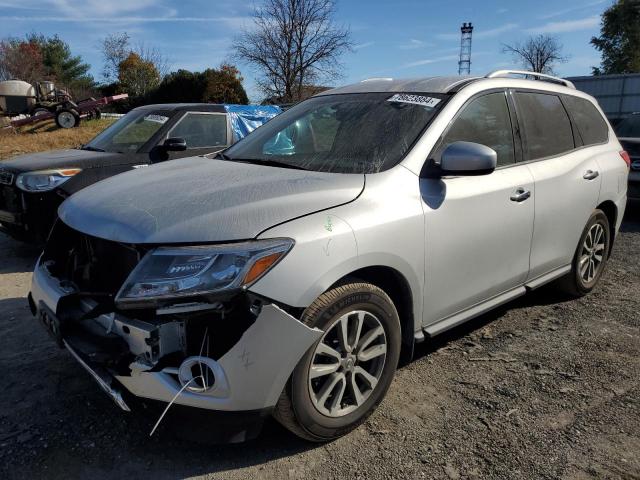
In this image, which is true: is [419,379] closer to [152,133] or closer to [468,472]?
[468,472]

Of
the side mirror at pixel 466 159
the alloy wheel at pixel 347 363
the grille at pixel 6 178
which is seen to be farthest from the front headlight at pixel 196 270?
the grille at pixel 6 178

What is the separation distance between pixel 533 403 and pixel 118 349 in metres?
2.26

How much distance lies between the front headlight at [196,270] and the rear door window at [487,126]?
1414 millimetres

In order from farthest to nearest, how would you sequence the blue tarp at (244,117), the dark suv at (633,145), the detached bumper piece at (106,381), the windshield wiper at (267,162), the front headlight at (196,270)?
the dark suv at (633,145) → the blue tarp at (244,117) → the windshield wiper at (267,162) → the detached bumper piece at (106,381) → the front headlight at (196,270)

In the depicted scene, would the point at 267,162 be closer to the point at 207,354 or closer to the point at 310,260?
the point at 310,260

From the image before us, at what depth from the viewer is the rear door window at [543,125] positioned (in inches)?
144

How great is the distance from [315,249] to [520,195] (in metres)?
1.78

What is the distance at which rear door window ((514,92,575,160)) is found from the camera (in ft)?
12.0

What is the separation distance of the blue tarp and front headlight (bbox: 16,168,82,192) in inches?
89.4

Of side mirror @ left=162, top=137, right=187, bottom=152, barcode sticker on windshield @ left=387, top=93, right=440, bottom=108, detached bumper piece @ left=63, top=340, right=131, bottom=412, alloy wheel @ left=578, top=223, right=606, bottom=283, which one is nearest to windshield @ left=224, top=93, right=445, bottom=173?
barcode sticker on windshield @ left=387, top=93, right=440, bottom=108

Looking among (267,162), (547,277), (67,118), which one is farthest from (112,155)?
(67,118)

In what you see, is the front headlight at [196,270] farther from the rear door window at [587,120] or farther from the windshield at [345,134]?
the rear door window at [587,120]

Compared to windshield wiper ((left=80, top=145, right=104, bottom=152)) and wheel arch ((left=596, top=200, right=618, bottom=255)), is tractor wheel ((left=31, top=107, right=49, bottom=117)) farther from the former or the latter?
wheel arch ((left=596, top=200, right=618, bottom=255))

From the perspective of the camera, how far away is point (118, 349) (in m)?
2.30
